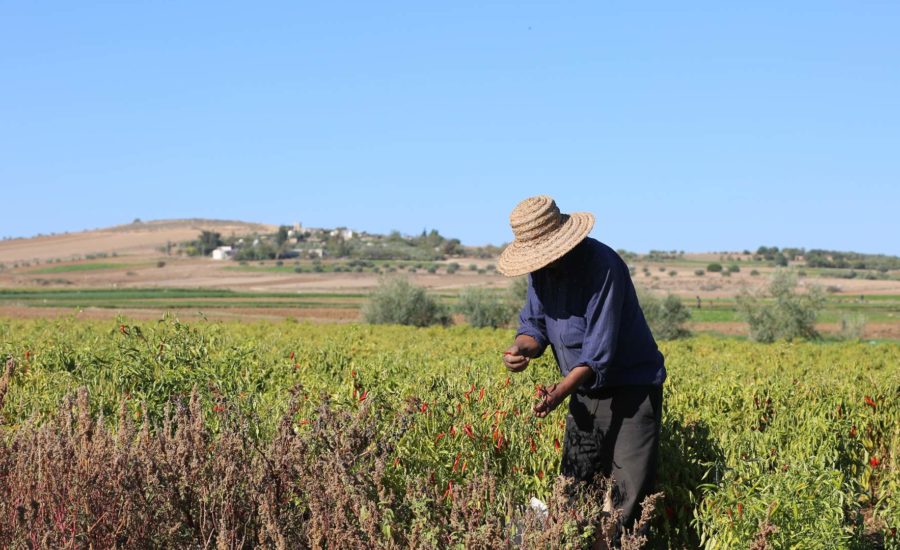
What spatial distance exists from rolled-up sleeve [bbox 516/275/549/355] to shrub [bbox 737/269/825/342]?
32.3 m

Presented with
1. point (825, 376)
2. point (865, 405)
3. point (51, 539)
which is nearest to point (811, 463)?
point (51, 539)

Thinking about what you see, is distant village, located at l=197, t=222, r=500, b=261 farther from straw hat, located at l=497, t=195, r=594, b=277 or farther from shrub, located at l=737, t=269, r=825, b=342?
straw hat, located at l=497, t=195, r=594, b=277

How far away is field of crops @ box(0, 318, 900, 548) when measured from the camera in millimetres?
4090

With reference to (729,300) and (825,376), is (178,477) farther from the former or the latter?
(729,300)

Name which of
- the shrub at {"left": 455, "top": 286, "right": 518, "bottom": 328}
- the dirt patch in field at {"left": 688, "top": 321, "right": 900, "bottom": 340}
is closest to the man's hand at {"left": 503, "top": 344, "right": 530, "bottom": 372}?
the shrub at {"left": 455, "top": 286, "right": 518, "bottom": 328}

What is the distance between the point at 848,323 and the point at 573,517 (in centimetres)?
3989

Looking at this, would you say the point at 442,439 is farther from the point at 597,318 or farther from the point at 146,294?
the point at 146,294

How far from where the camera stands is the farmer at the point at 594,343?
464cm

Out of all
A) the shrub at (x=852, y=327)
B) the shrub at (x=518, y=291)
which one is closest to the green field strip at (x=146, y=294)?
the shrub at (x=518, y=291)

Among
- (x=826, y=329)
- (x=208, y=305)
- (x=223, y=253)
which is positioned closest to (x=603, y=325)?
(x=826, y=329)

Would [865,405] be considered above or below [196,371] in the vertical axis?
below

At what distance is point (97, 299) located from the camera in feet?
218

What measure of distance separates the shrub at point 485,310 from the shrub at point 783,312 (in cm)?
938

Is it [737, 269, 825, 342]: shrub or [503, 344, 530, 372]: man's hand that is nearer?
[503, 344, 530, 372]: man's hand
